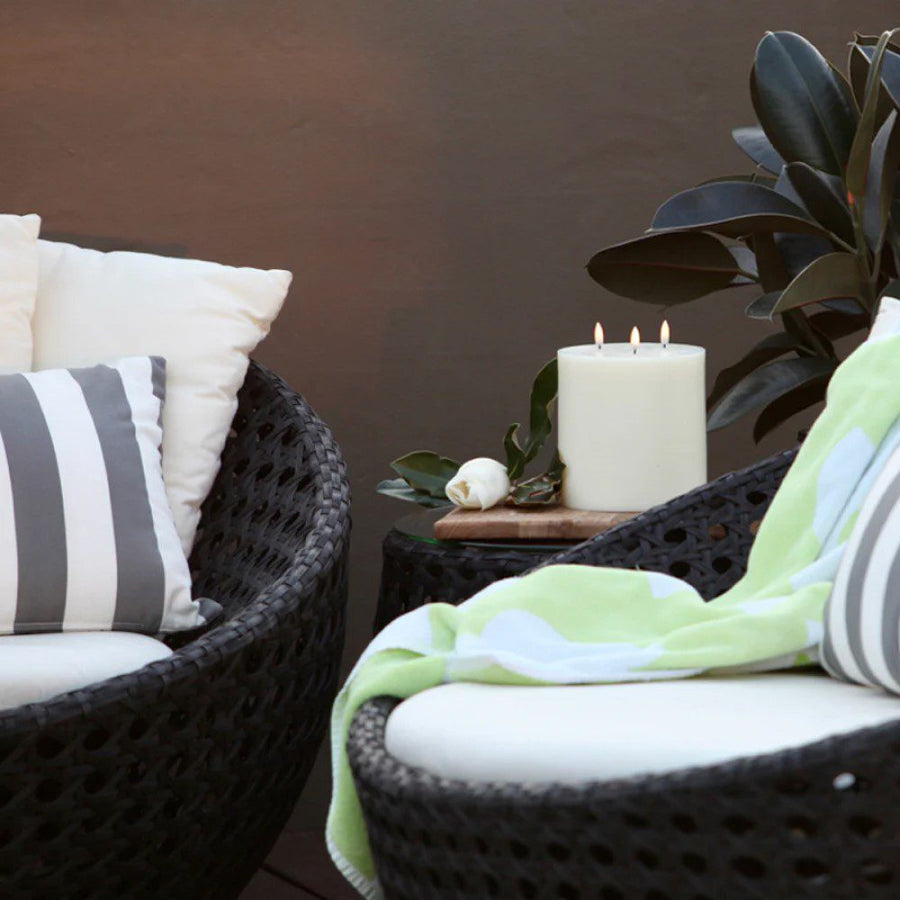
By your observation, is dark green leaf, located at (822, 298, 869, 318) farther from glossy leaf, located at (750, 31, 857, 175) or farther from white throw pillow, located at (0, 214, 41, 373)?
white throw pillow, located at (0, 214, 41, 373)

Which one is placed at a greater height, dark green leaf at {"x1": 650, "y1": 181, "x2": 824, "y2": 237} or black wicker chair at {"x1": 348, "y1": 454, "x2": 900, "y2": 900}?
dark green leaf at {"x1": 650, "y1": 181, "x2": 824, "y2": 237}

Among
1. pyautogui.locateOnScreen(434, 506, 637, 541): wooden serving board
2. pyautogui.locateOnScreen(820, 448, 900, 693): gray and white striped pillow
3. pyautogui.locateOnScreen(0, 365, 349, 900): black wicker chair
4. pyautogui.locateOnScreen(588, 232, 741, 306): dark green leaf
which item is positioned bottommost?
pyautogui.locateOnScreen(0, 365, 349, 900): black wicker chair

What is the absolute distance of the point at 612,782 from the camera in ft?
2.80

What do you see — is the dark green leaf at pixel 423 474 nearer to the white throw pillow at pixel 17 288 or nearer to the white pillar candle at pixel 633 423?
the white pillar candle at pixel 633 423

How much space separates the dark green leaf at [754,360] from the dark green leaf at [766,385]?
9 centimetres

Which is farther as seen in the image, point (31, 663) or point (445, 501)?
point (445, 501)

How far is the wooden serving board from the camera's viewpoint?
4.91 feet

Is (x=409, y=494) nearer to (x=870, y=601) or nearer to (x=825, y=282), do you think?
(x=825, y=282)

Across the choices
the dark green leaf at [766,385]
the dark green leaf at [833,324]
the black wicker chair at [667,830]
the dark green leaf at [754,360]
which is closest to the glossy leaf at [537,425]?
the dark green leaf at [766,385]

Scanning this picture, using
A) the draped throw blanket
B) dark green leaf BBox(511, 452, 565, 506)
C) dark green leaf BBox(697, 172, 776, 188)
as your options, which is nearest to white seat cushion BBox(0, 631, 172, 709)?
the draped throw blanket

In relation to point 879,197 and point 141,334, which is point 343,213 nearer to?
point 141,334

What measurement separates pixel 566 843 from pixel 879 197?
103 cm

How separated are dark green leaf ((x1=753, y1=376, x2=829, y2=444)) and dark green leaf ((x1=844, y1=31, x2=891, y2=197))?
0.29 m

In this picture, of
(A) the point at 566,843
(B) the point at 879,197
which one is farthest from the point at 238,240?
(A) the point at 566,843
